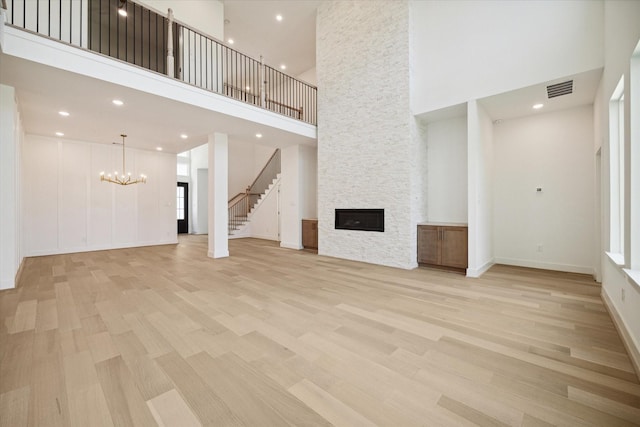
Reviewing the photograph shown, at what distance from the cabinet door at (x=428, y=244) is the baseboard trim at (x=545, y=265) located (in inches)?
62.4

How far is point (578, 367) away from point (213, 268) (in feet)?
16.9

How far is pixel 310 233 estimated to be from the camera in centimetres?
749

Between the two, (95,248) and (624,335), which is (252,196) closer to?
(95,248)

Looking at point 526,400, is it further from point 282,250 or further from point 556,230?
point 282,250

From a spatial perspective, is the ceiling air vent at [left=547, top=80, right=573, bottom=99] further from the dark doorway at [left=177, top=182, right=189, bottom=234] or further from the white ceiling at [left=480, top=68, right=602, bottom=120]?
the dark doorway at [left=177, top=182, right=189, bottom=234]

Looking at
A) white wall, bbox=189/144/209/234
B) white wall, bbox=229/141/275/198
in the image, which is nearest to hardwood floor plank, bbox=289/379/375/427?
white wall, bbox=229/141/275/198

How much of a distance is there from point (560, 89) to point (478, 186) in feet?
6.02

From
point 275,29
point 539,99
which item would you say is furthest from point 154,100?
point 539,99

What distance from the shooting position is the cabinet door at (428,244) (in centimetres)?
516

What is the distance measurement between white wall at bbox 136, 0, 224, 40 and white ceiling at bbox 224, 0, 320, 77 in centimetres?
46

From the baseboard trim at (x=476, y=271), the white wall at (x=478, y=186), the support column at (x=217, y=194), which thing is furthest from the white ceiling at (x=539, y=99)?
the support column at (x=217, y=194)

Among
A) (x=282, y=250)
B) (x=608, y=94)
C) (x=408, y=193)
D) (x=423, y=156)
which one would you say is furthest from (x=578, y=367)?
(x=282, y=250)

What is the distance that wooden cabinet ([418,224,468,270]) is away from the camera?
4.87 meters

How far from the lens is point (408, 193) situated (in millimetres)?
5195
